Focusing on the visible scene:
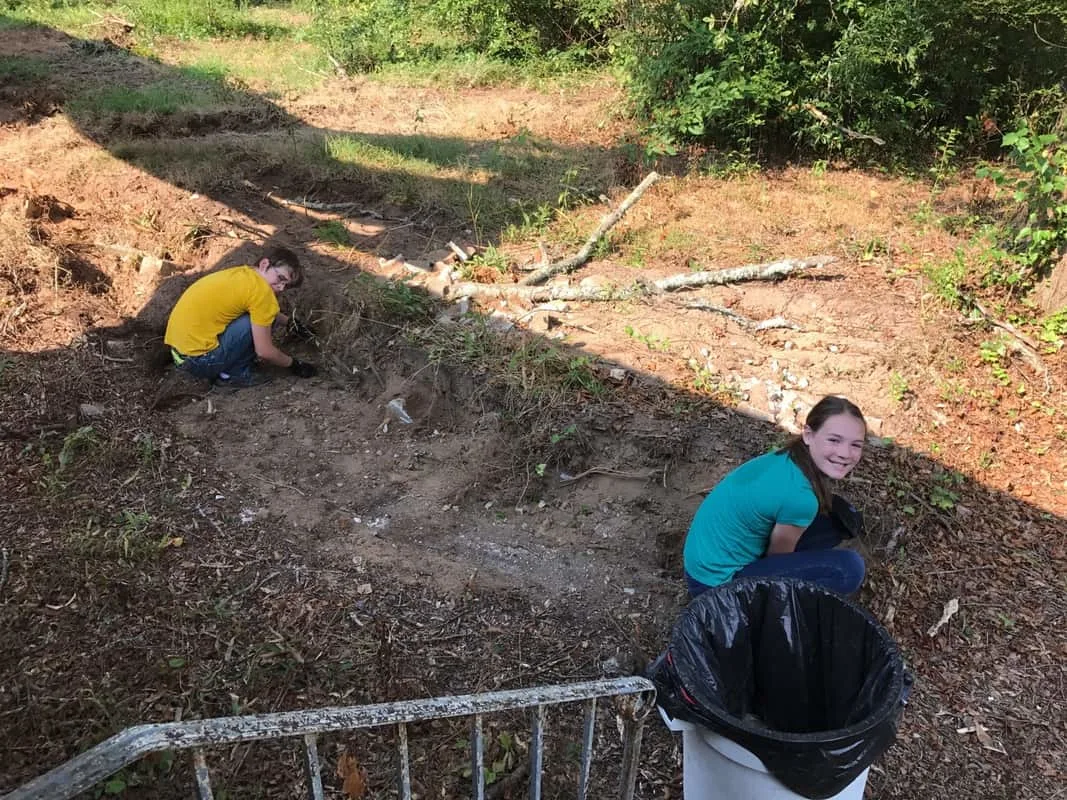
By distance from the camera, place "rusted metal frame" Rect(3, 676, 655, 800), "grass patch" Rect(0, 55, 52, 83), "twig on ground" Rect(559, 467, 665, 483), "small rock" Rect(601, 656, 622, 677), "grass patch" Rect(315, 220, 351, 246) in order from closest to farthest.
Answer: "rusted metal frame" Rect(3, 676, 655, 800)
"small rock" Rect(601, 656, 622, 677)
"twig on ground" Rect(559, 467, 665, 483)
"grass patch" Rect(315, 220, 351, 246)
"grass patch" Rect(0, 55, 52, 83)

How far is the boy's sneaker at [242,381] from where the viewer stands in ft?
16.4

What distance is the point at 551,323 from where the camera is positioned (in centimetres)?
515

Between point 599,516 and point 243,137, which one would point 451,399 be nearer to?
point 599,516

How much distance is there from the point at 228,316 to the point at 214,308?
0.31ft

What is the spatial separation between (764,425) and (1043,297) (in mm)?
2683

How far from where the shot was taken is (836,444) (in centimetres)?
288

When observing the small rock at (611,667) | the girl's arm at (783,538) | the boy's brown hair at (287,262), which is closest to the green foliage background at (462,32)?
the boy's brown hair at (287,262)

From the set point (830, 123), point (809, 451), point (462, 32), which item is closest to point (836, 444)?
point (809, 451)

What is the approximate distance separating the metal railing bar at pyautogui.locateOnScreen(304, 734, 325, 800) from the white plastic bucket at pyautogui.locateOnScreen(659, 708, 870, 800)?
3.37 ft

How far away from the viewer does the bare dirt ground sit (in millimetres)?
2953

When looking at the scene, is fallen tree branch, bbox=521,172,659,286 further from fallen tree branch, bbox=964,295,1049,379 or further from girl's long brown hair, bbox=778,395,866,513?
girl's long brown hair, bbox=778,395,866,513

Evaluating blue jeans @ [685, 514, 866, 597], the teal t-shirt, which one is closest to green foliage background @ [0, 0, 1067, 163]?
the teal t-shirt

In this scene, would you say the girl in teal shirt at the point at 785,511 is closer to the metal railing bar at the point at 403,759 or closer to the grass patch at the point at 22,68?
the metal railing bar at the point at 403,759

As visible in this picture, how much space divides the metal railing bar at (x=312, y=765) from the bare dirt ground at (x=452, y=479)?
3.64ft
